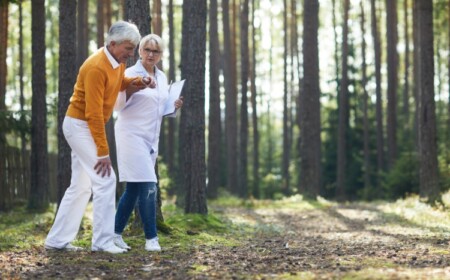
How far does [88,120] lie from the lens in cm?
690

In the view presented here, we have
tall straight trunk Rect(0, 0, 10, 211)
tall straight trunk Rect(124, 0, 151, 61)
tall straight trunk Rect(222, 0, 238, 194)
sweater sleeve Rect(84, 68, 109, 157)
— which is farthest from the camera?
tall straight trunk Rect(222, 0, 238, 194)

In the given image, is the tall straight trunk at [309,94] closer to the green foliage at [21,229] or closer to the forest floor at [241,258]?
the green foliage at [21,229]

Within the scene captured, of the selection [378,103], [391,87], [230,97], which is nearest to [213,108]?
[230,97]

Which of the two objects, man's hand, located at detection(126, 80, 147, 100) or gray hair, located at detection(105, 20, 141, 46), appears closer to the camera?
gray hair, located at detection(105, 20, 141, 46)

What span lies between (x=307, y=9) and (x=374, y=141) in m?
15.4

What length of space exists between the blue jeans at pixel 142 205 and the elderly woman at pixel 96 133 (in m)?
0.41

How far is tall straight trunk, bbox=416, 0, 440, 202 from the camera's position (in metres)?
17.6

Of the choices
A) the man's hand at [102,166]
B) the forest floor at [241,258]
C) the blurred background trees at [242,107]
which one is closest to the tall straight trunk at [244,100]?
the blurred background trees at [242,107]

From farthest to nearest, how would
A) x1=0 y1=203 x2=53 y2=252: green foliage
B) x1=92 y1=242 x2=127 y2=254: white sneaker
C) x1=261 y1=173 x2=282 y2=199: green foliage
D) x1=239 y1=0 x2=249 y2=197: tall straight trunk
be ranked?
x1=261 y1=173 x2=282 y2=199: green foliage
x1=239 y1=0 x2=249 y2=197: tall straight trunk
x1=0 y1=203 x2=53 y2=252: green foliage
x1=92 y1=242 x2=127 y2=254: white sneaker

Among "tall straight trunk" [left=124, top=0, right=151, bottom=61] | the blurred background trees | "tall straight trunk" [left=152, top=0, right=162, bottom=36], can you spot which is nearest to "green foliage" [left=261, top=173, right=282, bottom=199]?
the blurred background trees

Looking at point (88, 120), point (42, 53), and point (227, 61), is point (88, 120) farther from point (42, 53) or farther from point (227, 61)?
point (227, 61)

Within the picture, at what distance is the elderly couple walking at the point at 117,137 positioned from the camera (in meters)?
6.97

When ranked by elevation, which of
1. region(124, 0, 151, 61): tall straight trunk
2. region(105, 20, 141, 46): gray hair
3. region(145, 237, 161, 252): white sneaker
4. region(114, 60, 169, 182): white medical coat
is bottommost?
region(145, 237, 161, 252): white sneaker

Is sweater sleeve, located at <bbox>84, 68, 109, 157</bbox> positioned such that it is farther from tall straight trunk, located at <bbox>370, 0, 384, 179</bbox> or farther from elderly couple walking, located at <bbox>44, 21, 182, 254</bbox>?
tall straight trunk, located at <bbox>370, 0, 384, 179</bbox>
